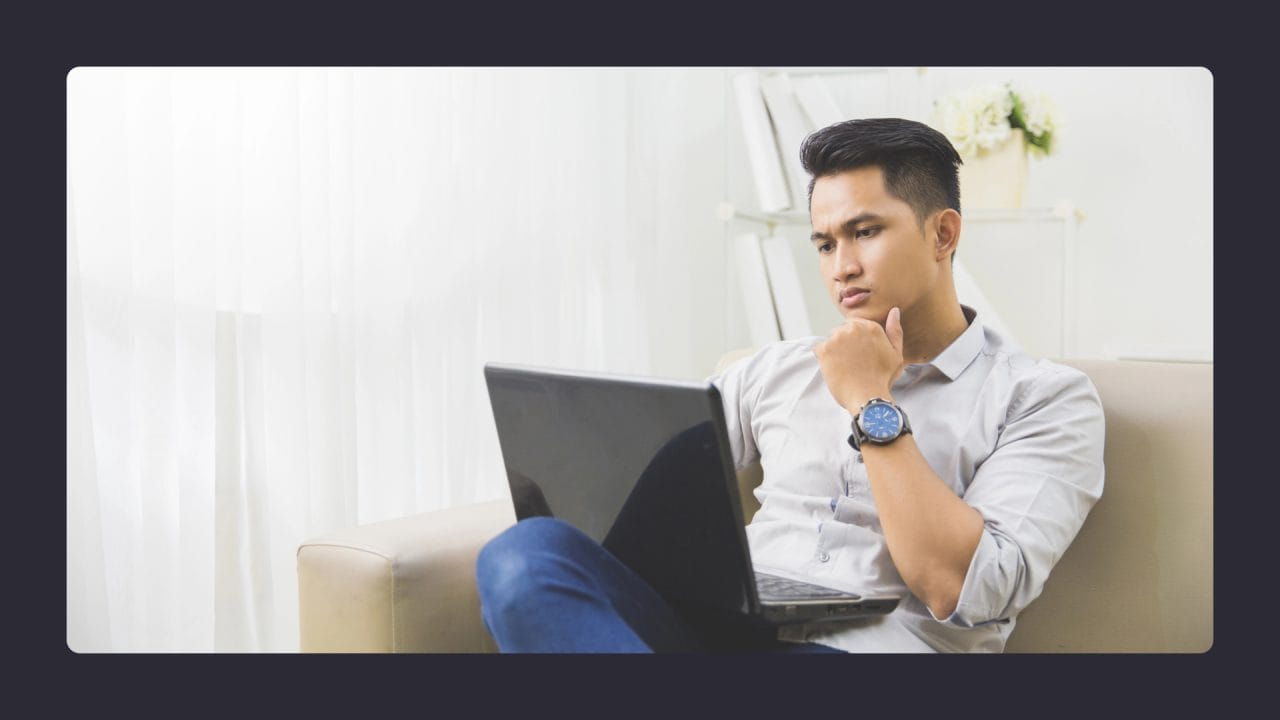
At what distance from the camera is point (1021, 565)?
1162 mm

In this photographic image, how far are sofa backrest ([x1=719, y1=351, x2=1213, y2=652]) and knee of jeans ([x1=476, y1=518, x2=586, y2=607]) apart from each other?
Result: 0.65 meters

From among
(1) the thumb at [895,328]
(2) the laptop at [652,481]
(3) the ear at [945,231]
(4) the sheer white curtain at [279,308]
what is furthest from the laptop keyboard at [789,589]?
(4) the sheer white curtain at [279,308]

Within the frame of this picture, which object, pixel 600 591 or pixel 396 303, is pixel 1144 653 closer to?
pixel 600 591

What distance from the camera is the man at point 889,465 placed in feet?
3.55

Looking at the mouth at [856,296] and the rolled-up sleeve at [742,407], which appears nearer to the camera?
the mouth at [856,296]

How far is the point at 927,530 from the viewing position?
1.14 metres

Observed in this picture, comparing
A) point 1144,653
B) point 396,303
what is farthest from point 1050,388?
point 396,303

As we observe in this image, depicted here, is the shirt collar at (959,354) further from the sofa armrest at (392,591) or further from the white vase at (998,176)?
the white vase at (998,176)

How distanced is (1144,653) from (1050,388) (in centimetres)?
34

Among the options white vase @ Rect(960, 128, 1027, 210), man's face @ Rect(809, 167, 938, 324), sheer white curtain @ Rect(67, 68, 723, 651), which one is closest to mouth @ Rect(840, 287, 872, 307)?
man's face @ Rect(809, 167, 938, 324)

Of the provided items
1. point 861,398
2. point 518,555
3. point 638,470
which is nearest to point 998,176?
point 861,398

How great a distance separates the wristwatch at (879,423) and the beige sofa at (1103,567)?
347mm

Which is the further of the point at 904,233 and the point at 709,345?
the point at 709,345

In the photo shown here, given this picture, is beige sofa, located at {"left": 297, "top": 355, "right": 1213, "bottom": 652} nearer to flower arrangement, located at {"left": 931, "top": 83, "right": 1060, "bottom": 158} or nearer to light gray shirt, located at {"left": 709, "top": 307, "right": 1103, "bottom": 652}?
light gray shirt, located at {"left": 709, "top": 307, "right": 1103, "bottom": 652}
